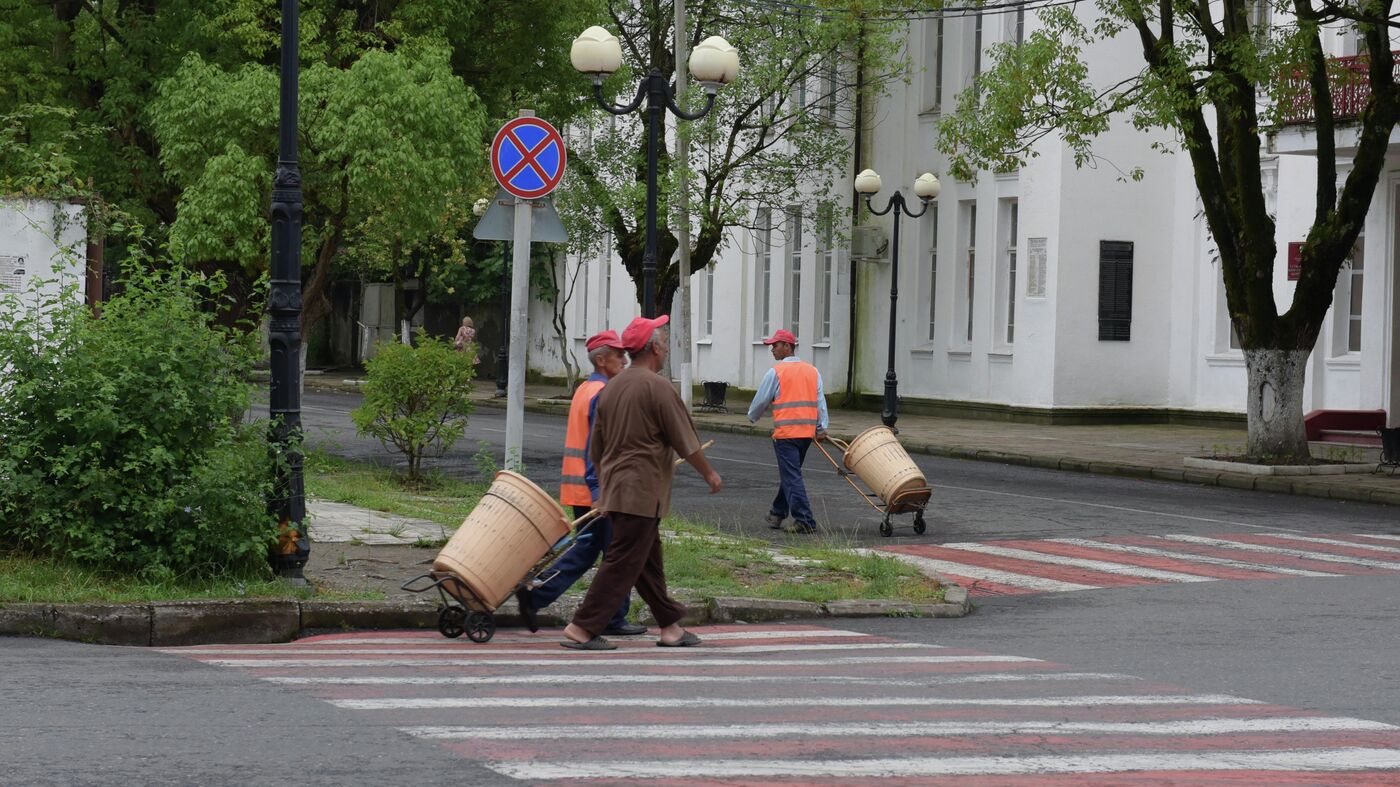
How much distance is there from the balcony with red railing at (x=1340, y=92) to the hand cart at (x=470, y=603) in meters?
15.2

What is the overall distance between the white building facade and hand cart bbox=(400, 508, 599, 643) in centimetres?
1839

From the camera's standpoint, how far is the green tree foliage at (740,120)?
3328cm

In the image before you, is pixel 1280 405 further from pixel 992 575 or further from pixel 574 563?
pixel 574 563

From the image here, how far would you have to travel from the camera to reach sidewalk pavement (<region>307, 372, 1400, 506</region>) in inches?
852

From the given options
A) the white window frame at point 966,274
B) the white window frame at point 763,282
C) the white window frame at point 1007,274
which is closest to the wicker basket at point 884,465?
the white window frame at point 1007,274

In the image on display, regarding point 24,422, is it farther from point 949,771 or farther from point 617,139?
point 617,139

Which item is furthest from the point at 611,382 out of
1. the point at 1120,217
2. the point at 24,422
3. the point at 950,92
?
the point at 950,92

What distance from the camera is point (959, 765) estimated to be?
6613 millimetres

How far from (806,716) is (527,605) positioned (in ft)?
10.2

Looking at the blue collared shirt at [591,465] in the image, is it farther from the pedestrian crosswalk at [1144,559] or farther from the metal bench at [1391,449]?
the metal bench at [1391,449]

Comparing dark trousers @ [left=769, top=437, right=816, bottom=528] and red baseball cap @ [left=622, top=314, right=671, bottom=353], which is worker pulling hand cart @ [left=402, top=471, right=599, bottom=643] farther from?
dark trousers @ [left=769, top=437, right=816, bottom=528]

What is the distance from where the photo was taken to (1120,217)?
33062 millimetres

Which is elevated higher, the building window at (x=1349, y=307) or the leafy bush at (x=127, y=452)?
the building window at (x=1349, y=307)

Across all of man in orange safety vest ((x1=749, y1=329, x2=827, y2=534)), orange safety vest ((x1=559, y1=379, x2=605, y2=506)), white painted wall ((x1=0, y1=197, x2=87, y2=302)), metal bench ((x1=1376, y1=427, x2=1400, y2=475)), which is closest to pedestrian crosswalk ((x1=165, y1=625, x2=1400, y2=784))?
orange safety vest ((x1=559, y1=379, x2=605, y2=506))
